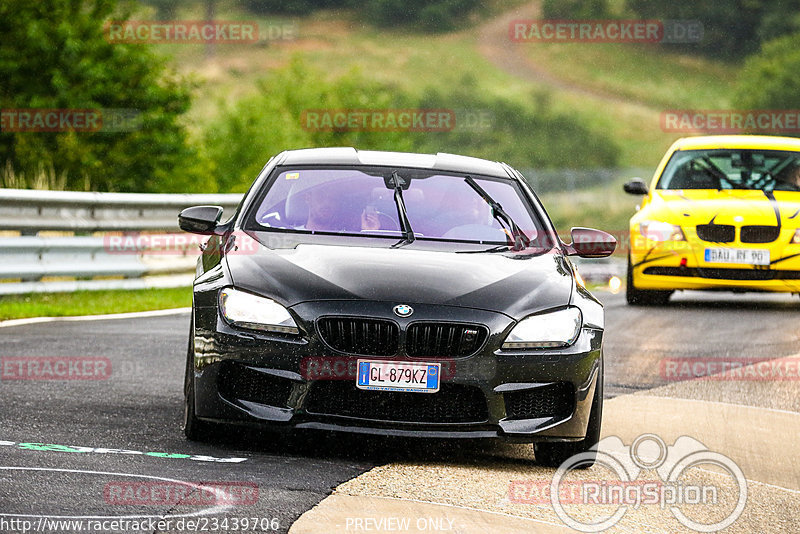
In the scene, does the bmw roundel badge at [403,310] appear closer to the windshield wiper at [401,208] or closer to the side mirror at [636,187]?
the windshield wiper at [401,208]

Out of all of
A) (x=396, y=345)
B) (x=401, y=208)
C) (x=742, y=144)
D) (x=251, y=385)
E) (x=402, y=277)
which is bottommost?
(x=251, y=385)

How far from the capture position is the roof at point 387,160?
315 inches

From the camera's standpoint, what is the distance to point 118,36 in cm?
3356

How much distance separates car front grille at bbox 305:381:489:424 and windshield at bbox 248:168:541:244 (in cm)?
123

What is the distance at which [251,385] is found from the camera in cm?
636

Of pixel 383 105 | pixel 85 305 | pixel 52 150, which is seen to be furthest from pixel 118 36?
pixel 383 105

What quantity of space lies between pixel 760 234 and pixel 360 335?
941 cm

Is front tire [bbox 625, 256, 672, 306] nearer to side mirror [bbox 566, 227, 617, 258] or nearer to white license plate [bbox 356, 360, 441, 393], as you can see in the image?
side mirror [bbox 566, 227, 617, 258]

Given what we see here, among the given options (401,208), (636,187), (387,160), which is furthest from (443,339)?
(636,187)

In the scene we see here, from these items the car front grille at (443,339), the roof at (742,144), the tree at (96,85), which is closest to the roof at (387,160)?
the car front grille at (443,339)

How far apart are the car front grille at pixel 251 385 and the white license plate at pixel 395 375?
328mm

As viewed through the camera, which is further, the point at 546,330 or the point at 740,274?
the point at 740,274

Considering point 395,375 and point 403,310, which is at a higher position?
point 403,310

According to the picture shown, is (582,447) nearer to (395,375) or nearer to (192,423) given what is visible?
(395,375)
